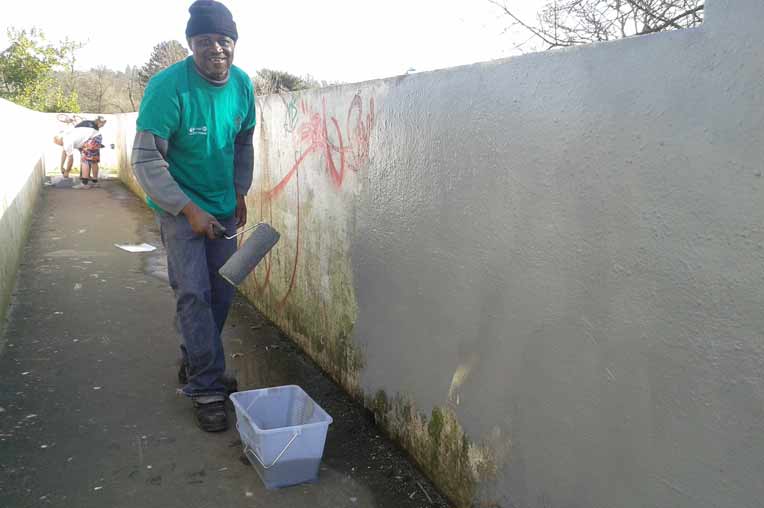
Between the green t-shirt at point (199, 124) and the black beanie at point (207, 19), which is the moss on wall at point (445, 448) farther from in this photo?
the black beanie at point (207, 19)

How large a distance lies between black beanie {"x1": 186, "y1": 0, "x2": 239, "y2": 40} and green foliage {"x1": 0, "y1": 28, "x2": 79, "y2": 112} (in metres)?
23.8

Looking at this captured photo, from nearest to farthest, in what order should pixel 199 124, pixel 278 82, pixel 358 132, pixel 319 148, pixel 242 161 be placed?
pixel 199 124 < pixel 358 132 < pixel 242 161 < pixel 319 148 < pixel 278 82

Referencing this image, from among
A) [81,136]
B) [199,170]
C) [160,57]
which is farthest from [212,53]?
[160,57]

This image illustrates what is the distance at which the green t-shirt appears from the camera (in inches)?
129

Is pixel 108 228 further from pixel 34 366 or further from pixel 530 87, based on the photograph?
pixel 530 87

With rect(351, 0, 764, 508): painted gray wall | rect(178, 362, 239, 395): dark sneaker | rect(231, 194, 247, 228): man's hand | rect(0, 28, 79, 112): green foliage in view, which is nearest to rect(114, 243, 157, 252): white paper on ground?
rect(178, 362, 239, 395): dark sneaker

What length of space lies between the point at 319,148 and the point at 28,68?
2425 cm

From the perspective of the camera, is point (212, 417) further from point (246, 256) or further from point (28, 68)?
point (28, 68)

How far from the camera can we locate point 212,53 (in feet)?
11.0

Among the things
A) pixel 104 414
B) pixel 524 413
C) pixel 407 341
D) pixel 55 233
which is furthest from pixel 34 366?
pixel 55 233

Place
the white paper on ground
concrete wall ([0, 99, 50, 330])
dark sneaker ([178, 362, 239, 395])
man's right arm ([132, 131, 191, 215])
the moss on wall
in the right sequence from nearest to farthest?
the moss on wall, man's right arm ([132, 131, 191, 215]), dark sneaker ([178, 362, 239, 395]), concrete wall ([0, 99, 50, 330]), the white paper on ground

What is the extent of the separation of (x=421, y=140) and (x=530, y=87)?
795 millimetres

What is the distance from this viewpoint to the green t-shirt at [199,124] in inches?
129

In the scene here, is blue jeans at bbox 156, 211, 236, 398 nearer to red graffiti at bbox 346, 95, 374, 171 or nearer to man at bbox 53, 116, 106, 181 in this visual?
red graffiti at bbox 346, 95, 374, 171
